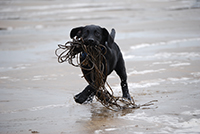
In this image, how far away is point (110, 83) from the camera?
7.76 m

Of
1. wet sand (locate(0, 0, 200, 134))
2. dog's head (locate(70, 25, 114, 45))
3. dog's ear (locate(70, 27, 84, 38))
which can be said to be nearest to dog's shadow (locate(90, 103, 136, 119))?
wet sand (locate(0, 0, 200, 134))

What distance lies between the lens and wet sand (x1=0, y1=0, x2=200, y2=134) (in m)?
4.98

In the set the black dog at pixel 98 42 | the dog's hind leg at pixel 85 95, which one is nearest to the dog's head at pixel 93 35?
the black dog at pixel 98 42

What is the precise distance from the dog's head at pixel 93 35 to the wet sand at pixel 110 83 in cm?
109

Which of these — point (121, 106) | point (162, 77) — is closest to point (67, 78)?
point (162, 77)

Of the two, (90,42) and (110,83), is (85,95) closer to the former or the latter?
(90,42)

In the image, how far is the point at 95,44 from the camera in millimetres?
5270

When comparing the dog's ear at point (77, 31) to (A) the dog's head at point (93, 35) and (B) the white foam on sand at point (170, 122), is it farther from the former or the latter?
(B) the white foam on sand at point (170, 122)

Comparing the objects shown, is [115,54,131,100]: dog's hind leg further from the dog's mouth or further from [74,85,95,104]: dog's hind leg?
the dog's mouth

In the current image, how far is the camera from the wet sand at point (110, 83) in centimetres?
498

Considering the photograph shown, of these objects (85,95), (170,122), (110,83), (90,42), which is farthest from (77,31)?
(110,83)

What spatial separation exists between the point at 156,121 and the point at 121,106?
2.75 feet

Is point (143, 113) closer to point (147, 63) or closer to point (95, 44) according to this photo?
point (95, 44)

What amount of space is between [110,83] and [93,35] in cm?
253
